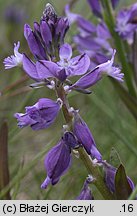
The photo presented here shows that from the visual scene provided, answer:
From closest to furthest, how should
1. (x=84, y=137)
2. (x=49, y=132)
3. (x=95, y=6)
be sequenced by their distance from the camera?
(x=84, y=137), (x=95, y=6), (x=49, y=132)

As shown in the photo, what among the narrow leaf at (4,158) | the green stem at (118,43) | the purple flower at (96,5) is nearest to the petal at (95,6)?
the purple flower at (96,5)

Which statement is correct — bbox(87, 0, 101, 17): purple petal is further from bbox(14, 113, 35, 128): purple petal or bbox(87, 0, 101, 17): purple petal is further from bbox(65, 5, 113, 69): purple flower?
bbox(14, 113, 35, 128): purple petal

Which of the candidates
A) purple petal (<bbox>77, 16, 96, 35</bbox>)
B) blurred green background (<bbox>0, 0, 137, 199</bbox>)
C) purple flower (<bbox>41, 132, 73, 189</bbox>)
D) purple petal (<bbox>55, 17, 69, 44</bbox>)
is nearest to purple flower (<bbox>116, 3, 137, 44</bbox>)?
purple petal (<bbox>77, 16, 96, 35</bbox>)

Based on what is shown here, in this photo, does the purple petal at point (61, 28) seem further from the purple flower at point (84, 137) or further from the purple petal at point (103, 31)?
the purple petal at point (103, 31)

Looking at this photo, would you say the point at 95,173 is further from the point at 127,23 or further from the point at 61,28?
the point at 127,23

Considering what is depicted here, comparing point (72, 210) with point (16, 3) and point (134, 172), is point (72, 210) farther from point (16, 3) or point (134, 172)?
point (16, 3)

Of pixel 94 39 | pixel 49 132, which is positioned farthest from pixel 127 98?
pixel 49 132
